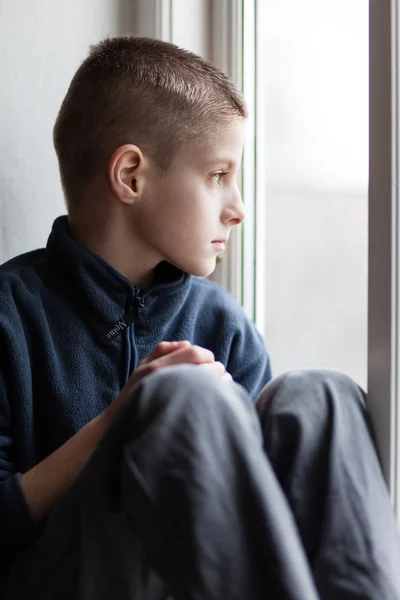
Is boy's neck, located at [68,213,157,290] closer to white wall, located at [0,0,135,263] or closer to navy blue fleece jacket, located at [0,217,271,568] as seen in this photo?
navy blue fleece jacket, located at [0,217,271,568]

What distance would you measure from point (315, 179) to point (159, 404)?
0.59 metres

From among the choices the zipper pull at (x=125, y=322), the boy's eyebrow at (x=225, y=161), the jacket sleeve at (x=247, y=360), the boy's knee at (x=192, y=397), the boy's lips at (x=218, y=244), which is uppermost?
the boy's eyebrow at (x=225, y=161)

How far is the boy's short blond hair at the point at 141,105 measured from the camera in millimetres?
1102

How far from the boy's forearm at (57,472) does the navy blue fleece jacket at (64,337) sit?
0.27ft

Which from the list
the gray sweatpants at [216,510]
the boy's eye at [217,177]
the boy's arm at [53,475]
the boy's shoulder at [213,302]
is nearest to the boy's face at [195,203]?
the boy's eye at [217,177]

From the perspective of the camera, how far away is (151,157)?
111 cm

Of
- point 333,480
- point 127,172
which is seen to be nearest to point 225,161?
point 127,172

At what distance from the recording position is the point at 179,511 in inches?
27.2

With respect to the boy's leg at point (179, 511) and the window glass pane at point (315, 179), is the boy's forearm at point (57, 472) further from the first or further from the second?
the window glass pane at point (315, 179)

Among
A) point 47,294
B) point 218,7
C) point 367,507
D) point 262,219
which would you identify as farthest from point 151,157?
point 367,507

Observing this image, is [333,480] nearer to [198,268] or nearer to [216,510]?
[216,510]

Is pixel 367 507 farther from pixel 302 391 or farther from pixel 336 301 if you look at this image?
pixel 336 301

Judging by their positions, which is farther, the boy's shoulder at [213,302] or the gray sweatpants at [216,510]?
the boy's shoulder at [213,302]

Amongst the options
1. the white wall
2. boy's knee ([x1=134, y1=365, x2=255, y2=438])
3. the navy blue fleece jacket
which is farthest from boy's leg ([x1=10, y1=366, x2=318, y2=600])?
the white wall
